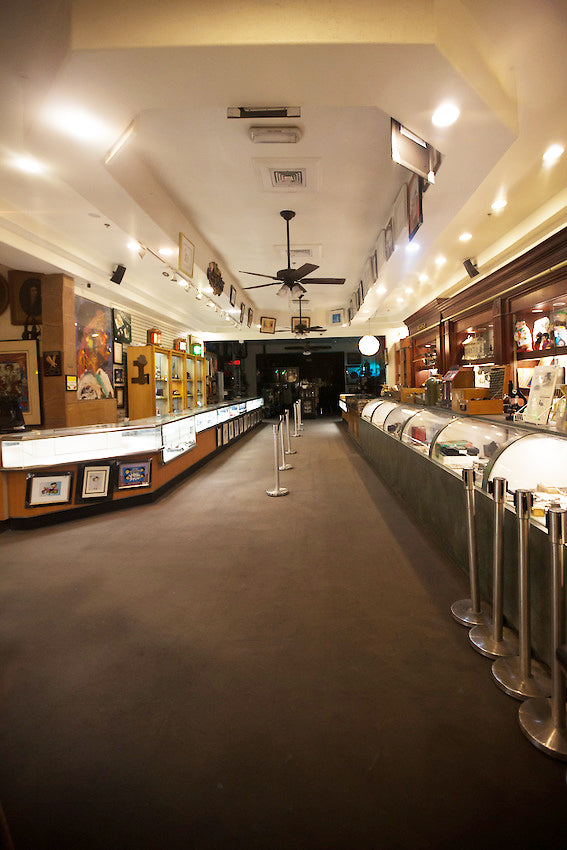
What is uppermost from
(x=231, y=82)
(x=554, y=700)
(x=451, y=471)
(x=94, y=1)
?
(x=94, y=1)

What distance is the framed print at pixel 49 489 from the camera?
14.9ft

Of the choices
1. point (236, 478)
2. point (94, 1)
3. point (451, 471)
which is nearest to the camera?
point (94, 1)

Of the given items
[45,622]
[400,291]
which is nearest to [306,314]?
[400,291]

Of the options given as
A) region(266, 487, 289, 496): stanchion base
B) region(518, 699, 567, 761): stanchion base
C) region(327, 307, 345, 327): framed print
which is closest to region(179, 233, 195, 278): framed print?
region(266, 487, 289, 496): stanchion base

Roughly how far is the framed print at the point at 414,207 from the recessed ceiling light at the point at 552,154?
4.28 feet

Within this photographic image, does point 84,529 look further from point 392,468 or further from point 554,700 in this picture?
point 554,700

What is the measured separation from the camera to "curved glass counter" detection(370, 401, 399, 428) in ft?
22.9

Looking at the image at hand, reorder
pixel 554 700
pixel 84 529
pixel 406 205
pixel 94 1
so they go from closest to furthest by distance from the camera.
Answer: pixel 554 700 < pixel 94 1 < pixel 84 529 < pixel 406 205

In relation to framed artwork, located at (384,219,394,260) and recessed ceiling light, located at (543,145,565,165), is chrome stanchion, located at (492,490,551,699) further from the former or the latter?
framed artwork, located at (384,219,394,260)

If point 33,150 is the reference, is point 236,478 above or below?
below

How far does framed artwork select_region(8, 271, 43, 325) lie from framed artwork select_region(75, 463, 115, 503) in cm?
334

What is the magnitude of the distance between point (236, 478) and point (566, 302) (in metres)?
5.59

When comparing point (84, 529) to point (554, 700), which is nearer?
point (554, 700)

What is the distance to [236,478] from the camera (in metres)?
6.73
